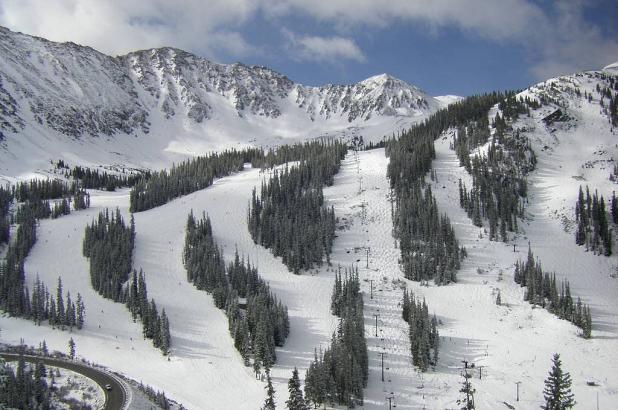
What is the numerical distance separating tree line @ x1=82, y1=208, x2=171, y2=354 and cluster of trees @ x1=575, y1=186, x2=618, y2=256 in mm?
113544

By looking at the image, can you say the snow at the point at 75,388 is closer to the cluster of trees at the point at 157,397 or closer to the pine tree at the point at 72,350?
the cluster of trees at the point at 157,397

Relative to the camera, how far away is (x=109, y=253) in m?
137

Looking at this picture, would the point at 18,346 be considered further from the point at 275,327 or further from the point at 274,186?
the point at 274,186

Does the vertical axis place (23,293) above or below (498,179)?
below

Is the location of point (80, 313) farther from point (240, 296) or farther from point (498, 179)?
point (498, 179)

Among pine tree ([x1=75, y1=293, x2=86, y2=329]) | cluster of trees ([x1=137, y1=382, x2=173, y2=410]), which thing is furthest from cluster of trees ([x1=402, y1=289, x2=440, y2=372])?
pine tree ([x1=75, y1=293, x2=86, y2=329])

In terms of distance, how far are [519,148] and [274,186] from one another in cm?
9058

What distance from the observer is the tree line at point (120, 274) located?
356ft

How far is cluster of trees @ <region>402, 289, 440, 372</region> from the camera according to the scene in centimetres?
9762

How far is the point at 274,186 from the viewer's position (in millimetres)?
186500

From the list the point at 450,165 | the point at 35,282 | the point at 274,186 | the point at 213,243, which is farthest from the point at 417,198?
the point at 35,282

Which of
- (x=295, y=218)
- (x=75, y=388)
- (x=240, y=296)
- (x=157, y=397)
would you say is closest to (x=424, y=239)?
(x=295, y=218)

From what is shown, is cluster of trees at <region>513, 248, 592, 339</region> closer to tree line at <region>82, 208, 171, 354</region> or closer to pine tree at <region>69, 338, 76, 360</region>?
tree line at <region>82, 208, 171, 354</region>

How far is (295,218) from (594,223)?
285 ft
